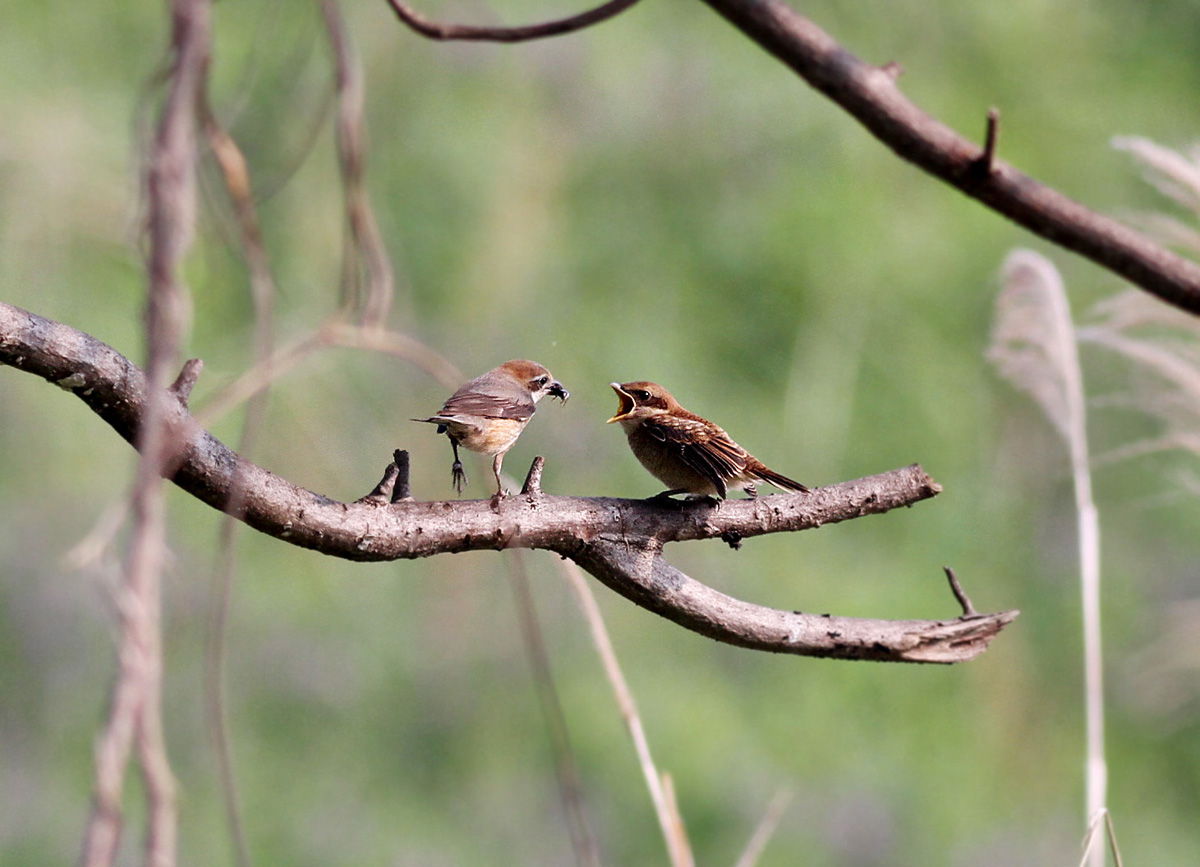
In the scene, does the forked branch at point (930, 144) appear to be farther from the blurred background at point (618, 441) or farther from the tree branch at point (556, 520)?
the blurred background at point (618, 441)

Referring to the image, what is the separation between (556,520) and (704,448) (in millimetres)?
416

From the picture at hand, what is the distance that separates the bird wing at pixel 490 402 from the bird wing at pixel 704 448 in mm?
476

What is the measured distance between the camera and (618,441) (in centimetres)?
511

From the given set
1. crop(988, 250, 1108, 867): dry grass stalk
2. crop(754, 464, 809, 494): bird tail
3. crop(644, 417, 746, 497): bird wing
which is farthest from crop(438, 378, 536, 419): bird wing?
crop(988, 250, 1108, 867): dry grass stalk

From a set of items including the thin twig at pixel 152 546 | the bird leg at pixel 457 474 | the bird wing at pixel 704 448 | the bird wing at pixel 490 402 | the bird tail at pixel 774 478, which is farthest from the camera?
the bird wing at pixel 490 402

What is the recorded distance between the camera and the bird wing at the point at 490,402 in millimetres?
2584

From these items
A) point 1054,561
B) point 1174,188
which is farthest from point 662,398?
point 1054,561

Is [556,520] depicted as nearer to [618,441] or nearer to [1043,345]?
[1043,345]

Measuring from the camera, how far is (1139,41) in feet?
22.6

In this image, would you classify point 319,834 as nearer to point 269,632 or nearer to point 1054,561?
point 269,632

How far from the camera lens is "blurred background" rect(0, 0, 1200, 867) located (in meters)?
4.42

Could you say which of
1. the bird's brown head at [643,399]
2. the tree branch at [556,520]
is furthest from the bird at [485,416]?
the tree branch at [556,520]

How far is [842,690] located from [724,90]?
3.11 meters

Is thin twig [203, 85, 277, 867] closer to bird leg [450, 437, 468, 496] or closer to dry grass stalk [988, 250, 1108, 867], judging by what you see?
bird leg [450, 437, 468, 496]
